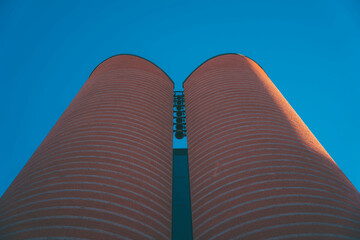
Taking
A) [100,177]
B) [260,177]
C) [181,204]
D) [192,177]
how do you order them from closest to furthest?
[260,177] → [100,177] → [192,177] → [181,204]

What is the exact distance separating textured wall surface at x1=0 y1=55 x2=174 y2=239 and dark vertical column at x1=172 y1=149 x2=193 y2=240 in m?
3.30

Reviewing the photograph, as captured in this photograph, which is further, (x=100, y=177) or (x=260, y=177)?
(x=100, y=177)

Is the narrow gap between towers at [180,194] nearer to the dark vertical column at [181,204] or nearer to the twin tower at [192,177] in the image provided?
the dark vertical column at [181,204]

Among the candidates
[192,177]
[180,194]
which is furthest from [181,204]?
[192,177]

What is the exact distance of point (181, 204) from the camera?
17.0m

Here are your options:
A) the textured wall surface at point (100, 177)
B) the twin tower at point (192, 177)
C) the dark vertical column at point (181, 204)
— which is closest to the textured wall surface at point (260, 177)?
the twin tower at point (192, 177)

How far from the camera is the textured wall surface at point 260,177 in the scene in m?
10.3

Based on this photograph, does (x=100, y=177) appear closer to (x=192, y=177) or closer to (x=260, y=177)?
(x=192, y=177)

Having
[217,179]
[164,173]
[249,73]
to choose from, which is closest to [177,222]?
[164,173]

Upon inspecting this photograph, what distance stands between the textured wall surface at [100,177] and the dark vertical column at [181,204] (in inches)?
130

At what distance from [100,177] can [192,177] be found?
5.57 m

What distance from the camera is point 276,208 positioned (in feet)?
35.0

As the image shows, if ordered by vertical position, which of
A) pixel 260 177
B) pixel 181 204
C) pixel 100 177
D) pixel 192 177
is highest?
pixel 192 177

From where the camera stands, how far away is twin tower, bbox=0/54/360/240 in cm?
1030
